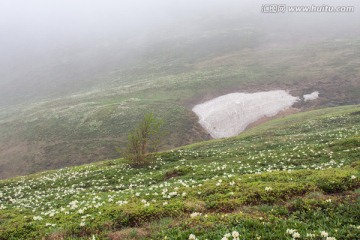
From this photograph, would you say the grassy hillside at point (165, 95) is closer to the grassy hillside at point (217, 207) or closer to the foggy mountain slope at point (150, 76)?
the foggy mountain slope at point (150, 76)

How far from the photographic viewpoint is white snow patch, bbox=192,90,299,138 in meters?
62.4

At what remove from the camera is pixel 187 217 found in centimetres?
1210

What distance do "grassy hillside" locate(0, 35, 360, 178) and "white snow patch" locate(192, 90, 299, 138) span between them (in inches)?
125

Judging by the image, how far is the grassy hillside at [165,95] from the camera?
5656cm

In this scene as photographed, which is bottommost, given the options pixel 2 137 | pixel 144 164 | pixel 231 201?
pixel 2 137

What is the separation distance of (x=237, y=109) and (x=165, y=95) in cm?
2270

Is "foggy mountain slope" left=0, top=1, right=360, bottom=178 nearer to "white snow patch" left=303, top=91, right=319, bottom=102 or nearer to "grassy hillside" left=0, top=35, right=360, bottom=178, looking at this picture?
"grassy hillside" left=0, top=35, right=360, bottom=178

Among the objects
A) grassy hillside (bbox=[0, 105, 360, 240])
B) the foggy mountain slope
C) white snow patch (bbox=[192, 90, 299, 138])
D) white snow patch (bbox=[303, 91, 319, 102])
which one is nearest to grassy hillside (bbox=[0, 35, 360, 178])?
the foggy mountain slope

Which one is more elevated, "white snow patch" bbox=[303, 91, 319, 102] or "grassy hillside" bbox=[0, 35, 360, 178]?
"grassy hillside" bbox=[0, 35, 360, 178]

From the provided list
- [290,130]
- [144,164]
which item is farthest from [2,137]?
[290,130]

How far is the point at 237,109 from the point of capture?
226ft

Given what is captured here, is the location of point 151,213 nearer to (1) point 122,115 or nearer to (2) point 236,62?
(1) point 122,115

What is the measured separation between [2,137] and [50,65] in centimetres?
9359

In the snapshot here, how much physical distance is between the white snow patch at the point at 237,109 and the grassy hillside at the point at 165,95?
3.16 metres
